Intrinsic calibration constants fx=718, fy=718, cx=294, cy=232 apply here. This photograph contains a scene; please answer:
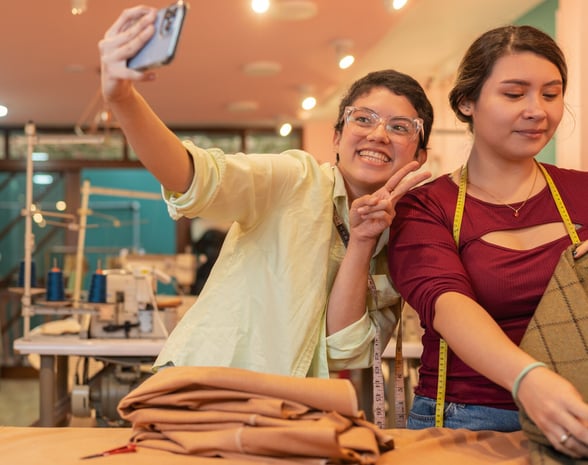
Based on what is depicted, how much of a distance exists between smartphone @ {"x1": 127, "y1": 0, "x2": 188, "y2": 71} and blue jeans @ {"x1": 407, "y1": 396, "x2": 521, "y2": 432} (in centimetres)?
84

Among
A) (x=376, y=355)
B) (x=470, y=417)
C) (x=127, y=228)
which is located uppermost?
(x=127, y=228)

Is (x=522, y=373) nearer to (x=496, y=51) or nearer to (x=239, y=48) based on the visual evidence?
(x=496, y=51)

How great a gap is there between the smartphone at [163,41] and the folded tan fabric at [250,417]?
44cm

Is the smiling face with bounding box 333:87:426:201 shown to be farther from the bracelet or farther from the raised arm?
the bracelet

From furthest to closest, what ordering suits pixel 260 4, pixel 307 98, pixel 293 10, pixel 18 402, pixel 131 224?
pixel 131 224, pixel 307 98, pixel 18 402, pixel 293 10, pixel 260 4

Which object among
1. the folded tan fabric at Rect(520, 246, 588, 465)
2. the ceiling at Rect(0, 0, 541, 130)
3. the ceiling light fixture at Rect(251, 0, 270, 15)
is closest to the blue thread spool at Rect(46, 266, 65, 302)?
the ceiling at Rect(0, 0, 541, 130)

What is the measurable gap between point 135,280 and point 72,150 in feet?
18.2

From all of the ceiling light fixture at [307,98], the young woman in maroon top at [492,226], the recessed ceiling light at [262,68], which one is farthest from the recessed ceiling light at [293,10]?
the young woman in maroon top at [492,226]

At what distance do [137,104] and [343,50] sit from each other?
4.09 metres

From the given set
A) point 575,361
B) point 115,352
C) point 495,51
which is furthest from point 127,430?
point 115,352

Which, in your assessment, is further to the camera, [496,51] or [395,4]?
[395,4]

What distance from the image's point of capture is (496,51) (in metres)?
1.35

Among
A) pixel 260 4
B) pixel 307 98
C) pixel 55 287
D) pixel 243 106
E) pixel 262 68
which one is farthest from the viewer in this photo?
pixel 243 106

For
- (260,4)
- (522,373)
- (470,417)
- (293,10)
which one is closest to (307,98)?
(293,10)
